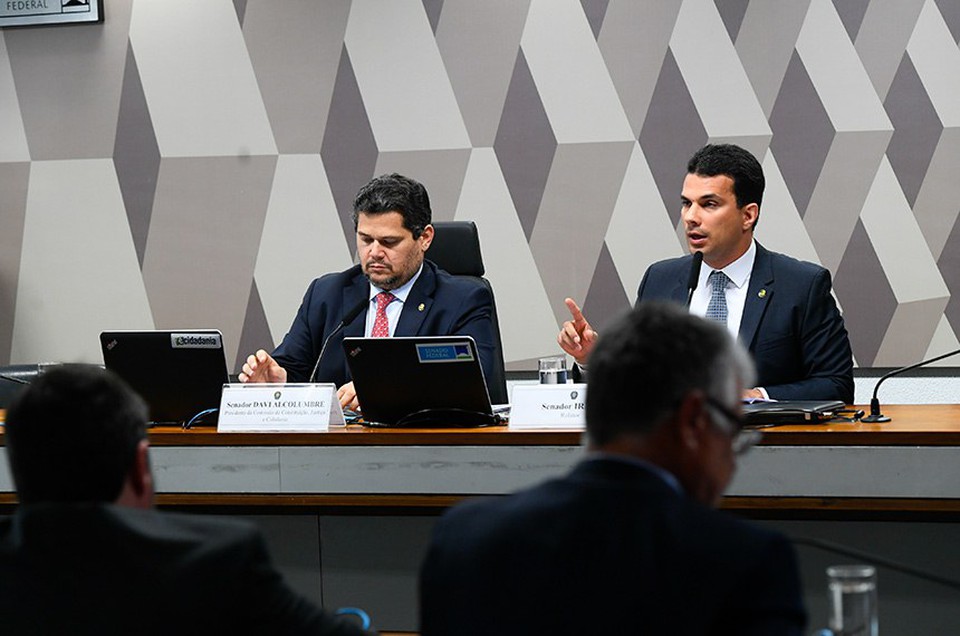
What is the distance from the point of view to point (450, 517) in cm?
133

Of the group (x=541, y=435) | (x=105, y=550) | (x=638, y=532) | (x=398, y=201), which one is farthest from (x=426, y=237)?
(x=638, y=532)

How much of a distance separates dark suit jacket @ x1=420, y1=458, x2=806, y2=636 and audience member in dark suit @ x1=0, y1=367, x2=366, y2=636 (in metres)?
0.20

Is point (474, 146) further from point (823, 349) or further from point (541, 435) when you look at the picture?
point (541, 435)

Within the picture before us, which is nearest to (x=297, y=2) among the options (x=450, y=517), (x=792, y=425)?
(x=792, y=425)

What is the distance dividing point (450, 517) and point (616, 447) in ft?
0.64

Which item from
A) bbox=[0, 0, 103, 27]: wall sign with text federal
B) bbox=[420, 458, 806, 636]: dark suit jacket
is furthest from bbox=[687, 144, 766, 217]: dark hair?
bbox=[0, 0, 103, 27]: wall sign with text federal

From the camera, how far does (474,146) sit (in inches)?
192

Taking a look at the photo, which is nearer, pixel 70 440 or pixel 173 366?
pixel 70 440

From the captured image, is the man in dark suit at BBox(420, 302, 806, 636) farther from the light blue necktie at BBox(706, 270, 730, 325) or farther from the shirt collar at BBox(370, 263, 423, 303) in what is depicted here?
the shirt collar at BBox(370, 263, 423, 303)

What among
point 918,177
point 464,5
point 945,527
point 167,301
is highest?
point 464,5

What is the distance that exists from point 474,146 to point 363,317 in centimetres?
120

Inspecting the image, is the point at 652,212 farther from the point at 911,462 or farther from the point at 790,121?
the point at 911,462

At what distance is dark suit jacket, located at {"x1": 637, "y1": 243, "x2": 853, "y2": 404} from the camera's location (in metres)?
3.57

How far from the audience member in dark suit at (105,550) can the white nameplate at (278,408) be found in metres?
1.66
